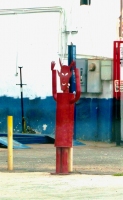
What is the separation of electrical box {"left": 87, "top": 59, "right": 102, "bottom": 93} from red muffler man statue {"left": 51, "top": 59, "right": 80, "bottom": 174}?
31.3 ft

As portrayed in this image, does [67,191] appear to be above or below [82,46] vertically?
below

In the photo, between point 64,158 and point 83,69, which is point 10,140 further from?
point 83,69

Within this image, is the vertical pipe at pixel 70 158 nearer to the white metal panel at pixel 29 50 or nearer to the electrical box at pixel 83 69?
the electrical box at pixel 83 69

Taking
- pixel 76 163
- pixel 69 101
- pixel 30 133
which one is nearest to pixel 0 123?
pixel 30 133

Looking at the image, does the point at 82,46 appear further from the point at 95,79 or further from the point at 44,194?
the point at 44,194

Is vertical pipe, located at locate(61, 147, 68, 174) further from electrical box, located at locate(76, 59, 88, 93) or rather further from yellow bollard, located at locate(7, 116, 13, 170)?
electrical box, located at locate(76, 59, 88, 93)

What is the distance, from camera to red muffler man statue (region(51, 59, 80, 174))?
43.7 ft

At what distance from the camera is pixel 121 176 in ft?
43.8

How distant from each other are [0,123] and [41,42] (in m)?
3.05

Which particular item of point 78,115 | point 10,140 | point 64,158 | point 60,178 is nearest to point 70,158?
point 64,158

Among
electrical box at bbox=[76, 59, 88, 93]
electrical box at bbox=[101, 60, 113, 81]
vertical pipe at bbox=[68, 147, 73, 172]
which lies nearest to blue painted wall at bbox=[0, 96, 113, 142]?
electrical box at bbox=[76, 59, 88, 93]

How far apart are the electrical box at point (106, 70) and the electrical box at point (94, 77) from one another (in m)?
0.23

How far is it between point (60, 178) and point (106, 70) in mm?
9999

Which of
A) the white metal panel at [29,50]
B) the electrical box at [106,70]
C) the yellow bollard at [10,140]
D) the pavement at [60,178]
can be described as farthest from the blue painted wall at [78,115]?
the yellow bollard at [10,140]
